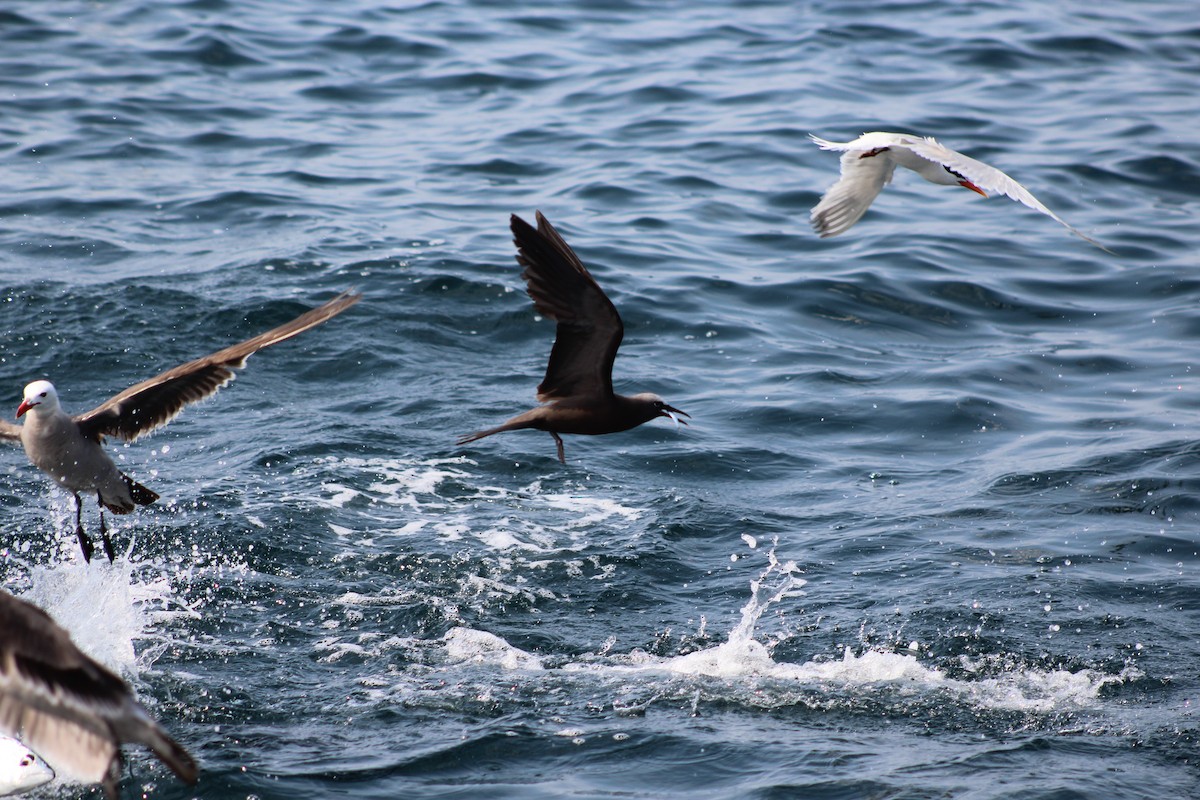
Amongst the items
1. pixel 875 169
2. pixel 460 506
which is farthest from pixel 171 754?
pixel 875 169

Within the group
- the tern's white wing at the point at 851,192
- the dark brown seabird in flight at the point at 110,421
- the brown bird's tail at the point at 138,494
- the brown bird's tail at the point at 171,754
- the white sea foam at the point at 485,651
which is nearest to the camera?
the brown bird's tail at the point at 171,754

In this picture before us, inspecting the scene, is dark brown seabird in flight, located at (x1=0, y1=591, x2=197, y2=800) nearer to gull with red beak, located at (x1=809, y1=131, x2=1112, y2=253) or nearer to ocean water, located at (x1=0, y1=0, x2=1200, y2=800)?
ocean water, located at (x1=0, y1=0, x2=1200, y2=800)

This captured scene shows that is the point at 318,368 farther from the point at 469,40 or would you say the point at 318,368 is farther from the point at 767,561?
the point at 469,40

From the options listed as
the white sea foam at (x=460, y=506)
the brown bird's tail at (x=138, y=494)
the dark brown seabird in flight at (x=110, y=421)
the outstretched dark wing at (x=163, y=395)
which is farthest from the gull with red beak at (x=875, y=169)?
the brown bird's tail at (x=138, y=494)

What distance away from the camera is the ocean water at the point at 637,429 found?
6.05 metres

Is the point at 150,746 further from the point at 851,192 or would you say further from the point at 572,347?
the point at 851,192

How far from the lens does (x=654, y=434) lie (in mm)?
9492

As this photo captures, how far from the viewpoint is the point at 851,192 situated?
27.1 feet

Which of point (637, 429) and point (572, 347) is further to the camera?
point (637, 429)

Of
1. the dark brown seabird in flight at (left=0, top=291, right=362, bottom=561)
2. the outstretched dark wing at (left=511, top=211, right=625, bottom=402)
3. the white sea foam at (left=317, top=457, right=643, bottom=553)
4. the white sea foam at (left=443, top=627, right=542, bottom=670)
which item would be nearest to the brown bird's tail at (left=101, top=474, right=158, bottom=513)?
the dark brown seabird in flight at (left=0, top=291, right=362, bottom=561)

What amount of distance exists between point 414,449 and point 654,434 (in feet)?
5.44

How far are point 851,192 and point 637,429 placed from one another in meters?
2.29

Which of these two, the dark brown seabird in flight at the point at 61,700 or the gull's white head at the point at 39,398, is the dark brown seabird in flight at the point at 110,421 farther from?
the dark brown seabird in flight at the point at 61,700

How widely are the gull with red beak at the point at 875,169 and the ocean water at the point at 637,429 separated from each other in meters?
1.64
